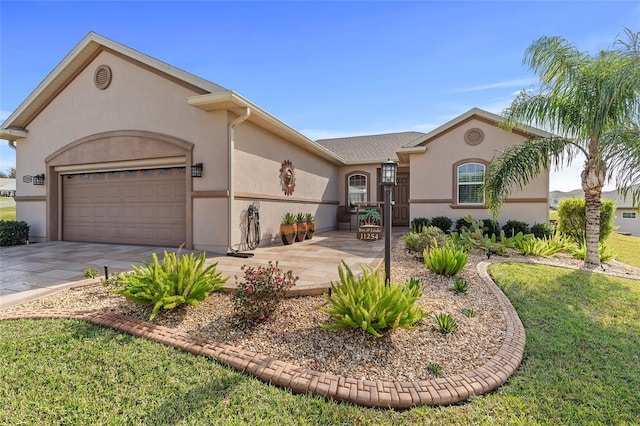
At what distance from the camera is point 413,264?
6.61 meters

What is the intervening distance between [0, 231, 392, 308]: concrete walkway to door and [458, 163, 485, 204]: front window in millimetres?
3963

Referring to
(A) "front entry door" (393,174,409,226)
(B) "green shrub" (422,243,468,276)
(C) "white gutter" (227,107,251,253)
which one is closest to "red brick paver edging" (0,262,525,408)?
(B) "green shrub" (422,243,468,276)

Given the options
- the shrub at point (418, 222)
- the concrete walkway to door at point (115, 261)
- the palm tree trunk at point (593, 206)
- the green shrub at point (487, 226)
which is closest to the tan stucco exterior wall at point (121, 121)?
the concrete walkway to door at point (115, 261)

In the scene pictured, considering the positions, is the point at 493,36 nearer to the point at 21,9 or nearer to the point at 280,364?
the point at 280,364

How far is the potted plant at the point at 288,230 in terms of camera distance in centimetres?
950

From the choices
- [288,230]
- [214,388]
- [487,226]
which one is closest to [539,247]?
[487,226]

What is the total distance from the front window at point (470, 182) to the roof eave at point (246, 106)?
18.9 ft

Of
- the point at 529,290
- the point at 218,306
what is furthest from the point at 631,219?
the point at 218,306

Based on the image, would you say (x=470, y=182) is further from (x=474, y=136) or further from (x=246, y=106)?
(x=246, y=106)

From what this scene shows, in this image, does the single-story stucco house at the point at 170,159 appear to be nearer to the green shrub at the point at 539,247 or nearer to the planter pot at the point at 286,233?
the planter pot at the point at 286,233

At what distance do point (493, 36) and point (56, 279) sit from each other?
10.5 meters

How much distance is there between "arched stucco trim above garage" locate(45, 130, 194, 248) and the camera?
8.20 m

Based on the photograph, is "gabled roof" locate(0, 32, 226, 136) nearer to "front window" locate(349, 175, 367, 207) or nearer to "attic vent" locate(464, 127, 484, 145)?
"attic vent" locate(464, 127, 484, 145)

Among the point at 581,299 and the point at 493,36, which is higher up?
the point at 493,36
